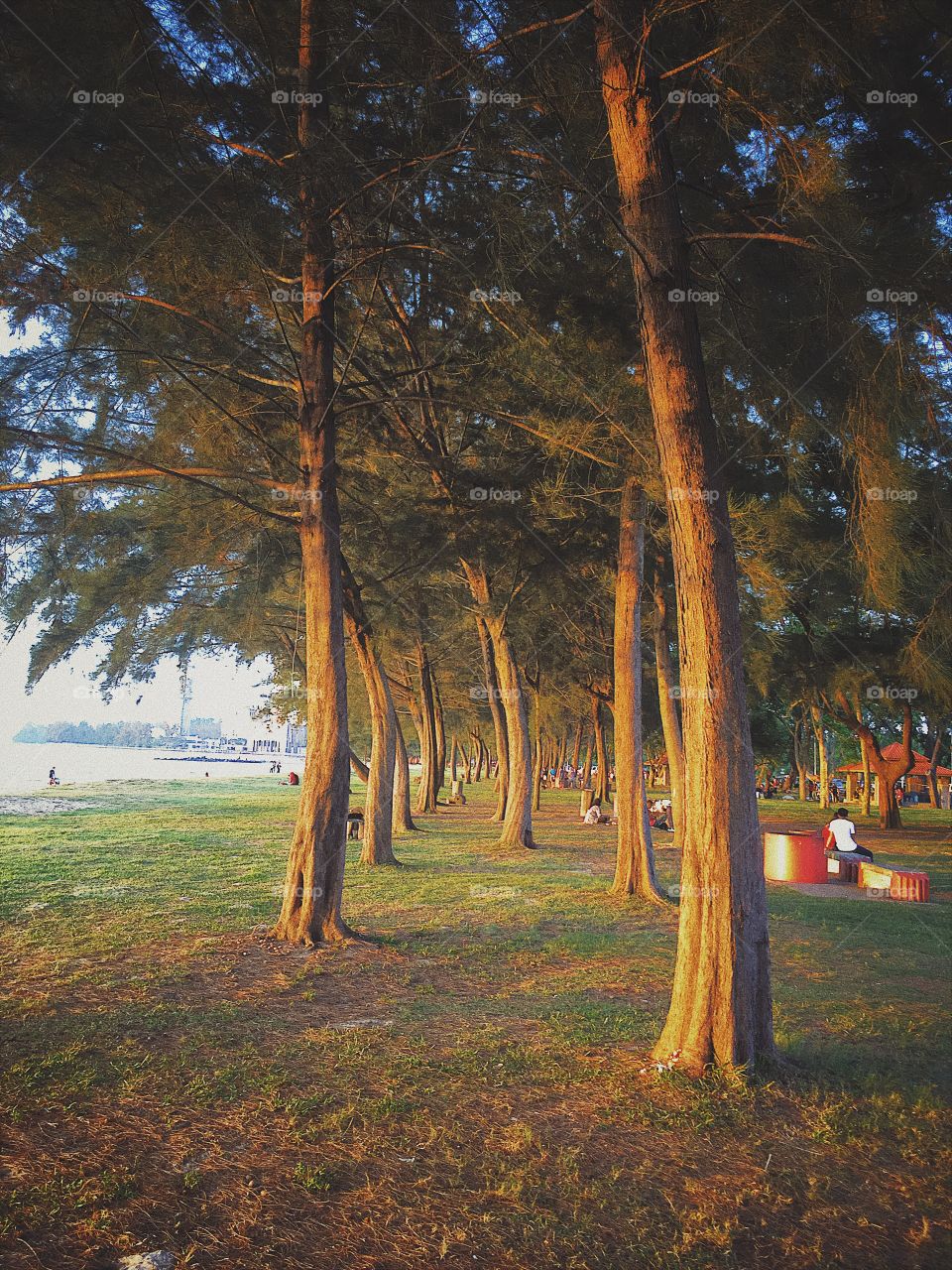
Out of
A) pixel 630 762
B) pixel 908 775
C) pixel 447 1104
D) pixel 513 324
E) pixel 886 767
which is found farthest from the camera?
pixel 908 775

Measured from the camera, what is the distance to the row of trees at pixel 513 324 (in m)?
5.40

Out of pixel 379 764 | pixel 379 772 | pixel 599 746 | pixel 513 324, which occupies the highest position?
pixel 513 324

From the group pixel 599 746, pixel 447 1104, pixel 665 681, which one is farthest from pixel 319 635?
pixel 599 746

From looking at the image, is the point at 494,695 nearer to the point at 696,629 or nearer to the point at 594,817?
the point at 594,817

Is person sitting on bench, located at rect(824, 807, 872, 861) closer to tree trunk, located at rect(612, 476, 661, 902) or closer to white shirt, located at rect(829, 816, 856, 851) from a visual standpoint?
white shirt, located at rect(829, 816, 856, 851)

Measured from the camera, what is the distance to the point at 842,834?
15.5 meters

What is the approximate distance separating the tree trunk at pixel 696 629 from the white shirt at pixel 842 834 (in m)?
11.1

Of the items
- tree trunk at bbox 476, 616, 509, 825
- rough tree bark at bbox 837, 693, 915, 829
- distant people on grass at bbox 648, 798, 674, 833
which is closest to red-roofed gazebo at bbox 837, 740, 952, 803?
rough tree bark at bbox 837, 693, 915, 829

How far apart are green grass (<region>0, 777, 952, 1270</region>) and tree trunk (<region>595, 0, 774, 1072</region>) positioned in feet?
1.51

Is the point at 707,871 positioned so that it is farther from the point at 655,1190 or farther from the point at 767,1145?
the point at 655,1190

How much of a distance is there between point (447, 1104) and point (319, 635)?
17.1 feet

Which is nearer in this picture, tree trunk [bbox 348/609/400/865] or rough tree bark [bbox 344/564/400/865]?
rough tree bark [bbox 344/564/400/865]

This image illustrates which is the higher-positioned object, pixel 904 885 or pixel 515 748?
pixel 515 748

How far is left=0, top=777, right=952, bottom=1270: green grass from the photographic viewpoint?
3.40 metres
